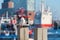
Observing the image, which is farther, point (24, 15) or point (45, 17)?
point (45, 17)

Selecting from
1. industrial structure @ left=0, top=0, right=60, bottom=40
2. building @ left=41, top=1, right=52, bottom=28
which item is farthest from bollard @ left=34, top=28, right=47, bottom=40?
building @ left=41, top=1, right=52, bottom=28

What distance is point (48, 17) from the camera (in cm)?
748

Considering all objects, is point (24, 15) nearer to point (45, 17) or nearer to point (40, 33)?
point (45, 17)

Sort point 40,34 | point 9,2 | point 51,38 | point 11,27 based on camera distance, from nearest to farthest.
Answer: point 40,34, point 51,38, point 11,27, point 9,2

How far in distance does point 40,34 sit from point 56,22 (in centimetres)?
620

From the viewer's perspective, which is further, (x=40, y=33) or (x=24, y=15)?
(x=24, y=15)

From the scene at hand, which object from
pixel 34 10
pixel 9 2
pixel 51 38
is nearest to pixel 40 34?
pixel 51 38

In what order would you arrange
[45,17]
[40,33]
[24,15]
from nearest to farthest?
1. [40,33]
2. [24,15]
3. [45,17]

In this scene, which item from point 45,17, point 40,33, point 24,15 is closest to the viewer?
point 40,33

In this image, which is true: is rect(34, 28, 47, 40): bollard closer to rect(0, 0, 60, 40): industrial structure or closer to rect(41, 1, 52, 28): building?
rect(0, 0, 60, 40): industrial structure

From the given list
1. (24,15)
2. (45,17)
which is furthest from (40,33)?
(45,17)

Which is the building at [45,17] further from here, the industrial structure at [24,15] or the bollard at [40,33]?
the bollard at [40,33]

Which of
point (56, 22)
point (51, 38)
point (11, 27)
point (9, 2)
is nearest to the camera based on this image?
point (51, 38)

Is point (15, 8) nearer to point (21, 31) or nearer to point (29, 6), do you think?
point (29, 6)
